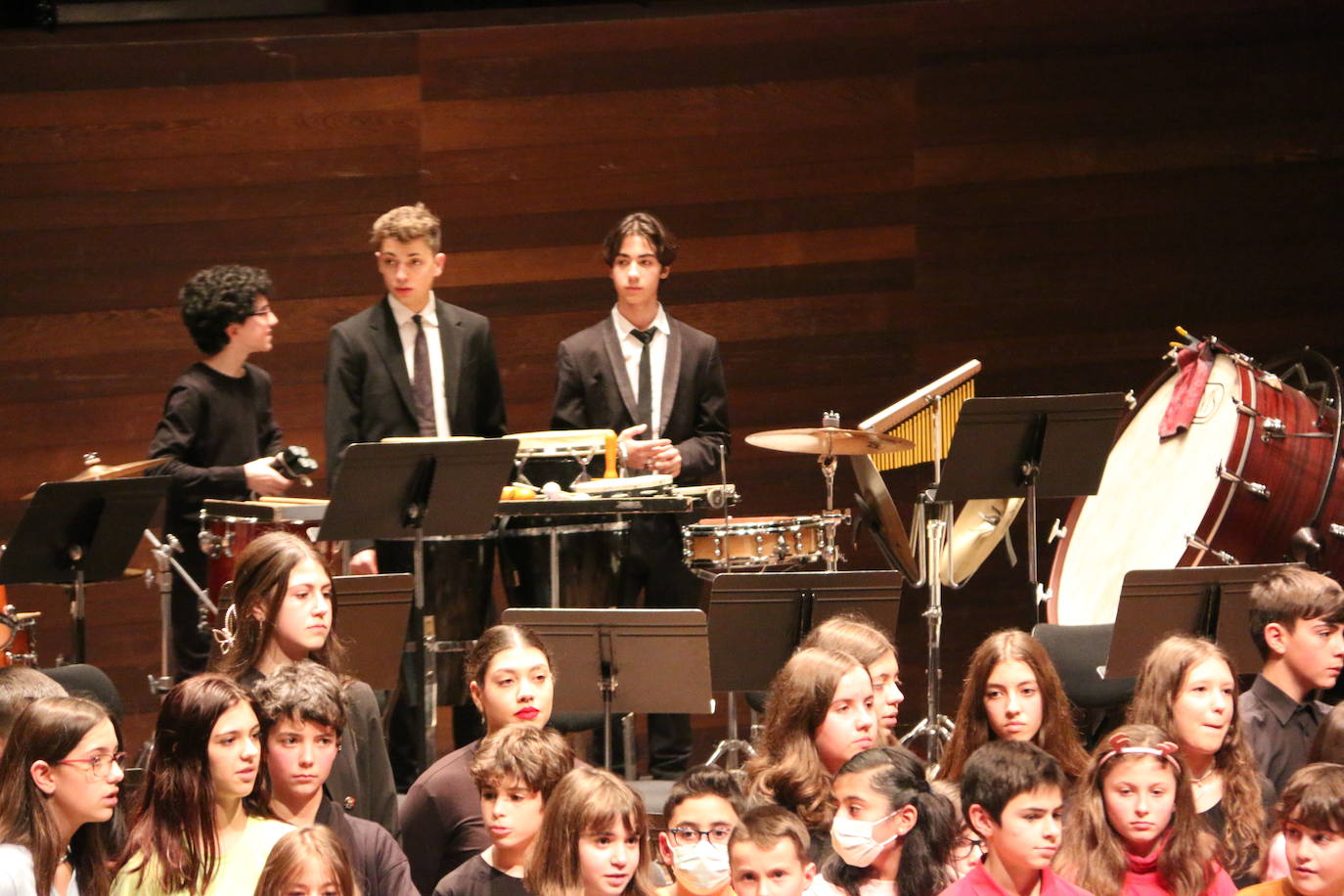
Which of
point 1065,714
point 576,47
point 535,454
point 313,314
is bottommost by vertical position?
point 1065,714

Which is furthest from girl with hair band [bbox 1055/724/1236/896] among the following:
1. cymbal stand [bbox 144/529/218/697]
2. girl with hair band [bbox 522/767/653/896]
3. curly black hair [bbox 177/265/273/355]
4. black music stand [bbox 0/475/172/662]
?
curly black hair [bbox 177/265/273/355]

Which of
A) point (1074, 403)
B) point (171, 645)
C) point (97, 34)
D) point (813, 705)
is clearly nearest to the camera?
point (813, 705)

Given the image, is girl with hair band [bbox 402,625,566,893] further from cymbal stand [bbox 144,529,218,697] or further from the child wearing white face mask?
cymbal stand [bbox 144,529,218,697]

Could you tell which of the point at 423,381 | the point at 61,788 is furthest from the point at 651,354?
the point at 61,788

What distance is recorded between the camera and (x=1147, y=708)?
16.0ft

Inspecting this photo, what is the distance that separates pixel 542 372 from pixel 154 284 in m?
1.61

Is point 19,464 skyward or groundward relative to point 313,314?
groundward

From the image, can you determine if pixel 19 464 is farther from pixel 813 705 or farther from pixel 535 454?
pixel 813 705

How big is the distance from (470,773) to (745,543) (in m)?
1.78

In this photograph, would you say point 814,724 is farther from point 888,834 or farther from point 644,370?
point 644,370

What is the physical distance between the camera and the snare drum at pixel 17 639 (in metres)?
6.19

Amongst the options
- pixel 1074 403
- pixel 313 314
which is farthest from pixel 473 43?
pixel 1074 403

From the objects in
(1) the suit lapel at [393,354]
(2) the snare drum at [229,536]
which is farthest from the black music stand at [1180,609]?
(1) the suit lapel at [393,354]

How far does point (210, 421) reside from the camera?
22.0 feet
